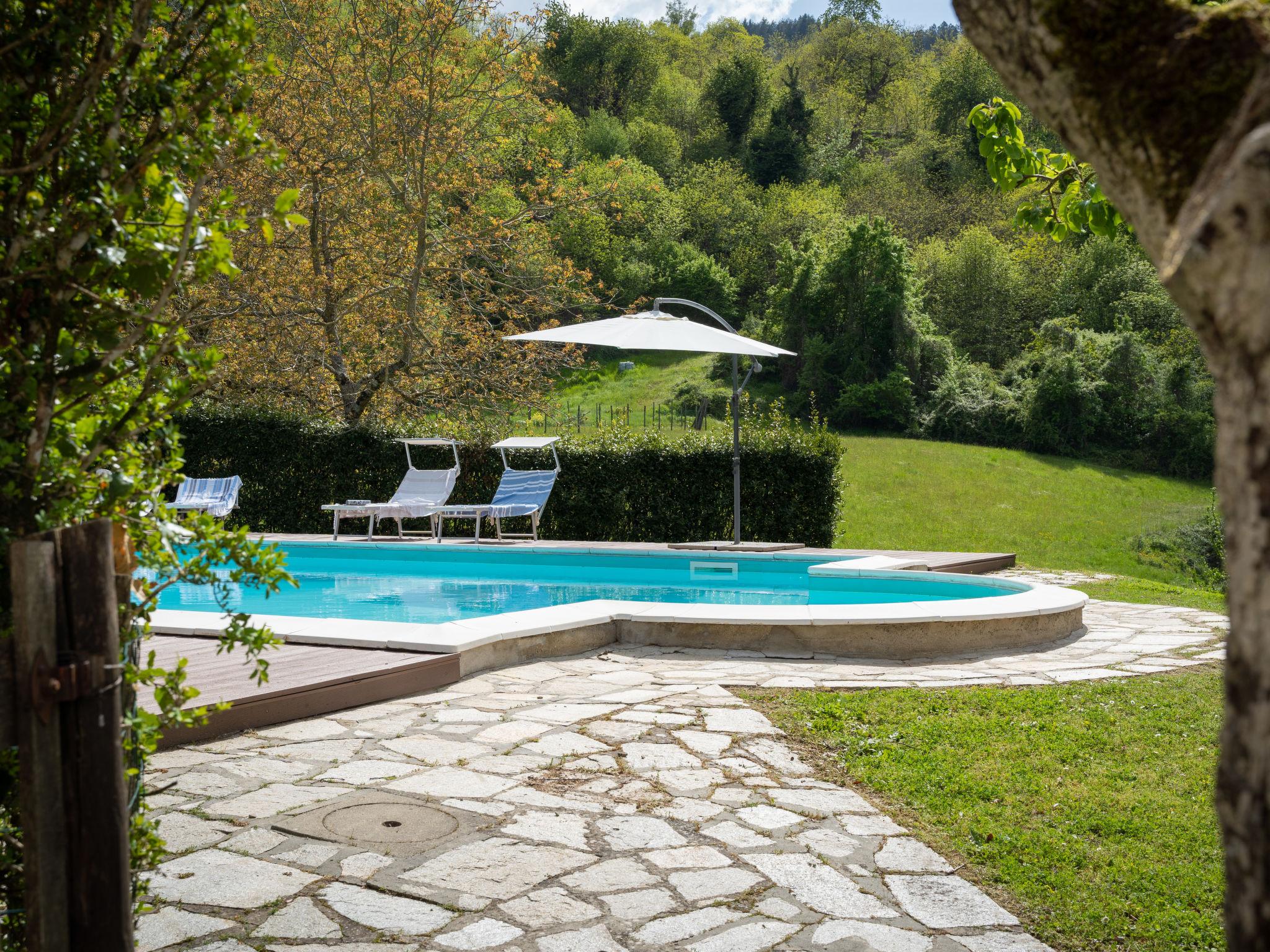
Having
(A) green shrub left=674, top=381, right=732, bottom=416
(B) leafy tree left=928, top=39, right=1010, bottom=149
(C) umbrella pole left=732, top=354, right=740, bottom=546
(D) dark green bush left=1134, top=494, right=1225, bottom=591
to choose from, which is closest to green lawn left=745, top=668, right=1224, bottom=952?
(C) umbrella pole left=732, top=354, right=740, bottom=546

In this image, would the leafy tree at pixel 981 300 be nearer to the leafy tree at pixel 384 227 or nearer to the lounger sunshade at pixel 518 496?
the leafy tree at pixel 384 227

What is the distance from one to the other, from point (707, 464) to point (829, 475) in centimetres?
143

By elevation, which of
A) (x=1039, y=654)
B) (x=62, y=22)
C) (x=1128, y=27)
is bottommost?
(x=1039, y=654)

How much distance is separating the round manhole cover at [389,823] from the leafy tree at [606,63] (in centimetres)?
5042

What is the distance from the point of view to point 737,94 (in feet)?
169

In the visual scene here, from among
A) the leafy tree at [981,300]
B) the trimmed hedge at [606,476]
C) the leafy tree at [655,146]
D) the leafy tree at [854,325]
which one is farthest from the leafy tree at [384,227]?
the leafy tree at [655,146]

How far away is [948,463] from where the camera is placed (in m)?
24.6

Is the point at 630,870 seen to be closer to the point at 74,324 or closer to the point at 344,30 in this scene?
the point at 74,324

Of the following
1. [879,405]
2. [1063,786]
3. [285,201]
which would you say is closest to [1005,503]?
[879,405]

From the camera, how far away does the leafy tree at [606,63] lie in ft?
168

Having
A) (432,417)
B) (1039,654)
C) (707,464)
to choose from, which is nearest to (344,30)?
(432,417)

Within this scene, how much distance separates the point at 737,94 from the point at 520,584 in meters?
46.1

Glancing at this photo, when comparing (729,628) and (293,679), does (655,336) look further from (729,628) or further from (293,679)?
(293,679)

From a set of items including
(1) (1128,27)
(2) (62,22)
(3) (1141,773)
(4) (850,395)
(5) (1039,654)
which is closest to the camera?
(1) (1128,27)
